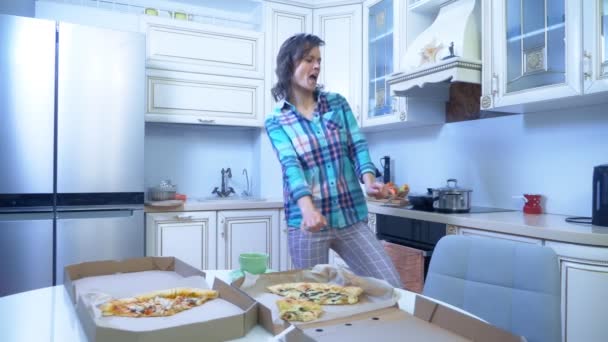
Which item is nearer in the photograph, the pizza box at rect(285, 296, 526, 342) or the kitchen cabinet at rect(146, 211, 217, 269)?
the pizza box at rect(285, 296, 526, 342)

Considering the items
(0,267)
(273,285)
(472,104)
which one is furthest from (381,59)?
(0,267)

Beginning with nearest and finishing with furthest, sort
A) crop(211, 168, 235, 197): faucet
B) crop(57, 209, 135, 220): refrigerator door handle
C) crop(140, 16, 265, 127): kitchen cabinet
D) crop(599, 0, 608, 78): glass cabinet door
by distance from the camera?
1. crop(599, 0, 608, 78): glass cabinet door
2. crop(57, 209, 135, 220): refrigerator door handle
3. crop(140, 16, 265, 127): kitchen cabinet
4. crop(211, 168, 235, 197): faucet

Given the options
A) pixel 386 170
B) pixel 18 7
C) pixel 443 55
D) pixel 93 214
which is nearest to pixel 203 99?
pixel 93 214

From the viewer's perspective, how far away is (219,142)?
335 centimetres

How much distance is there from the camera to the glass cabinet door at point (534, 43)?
1800 millimetres

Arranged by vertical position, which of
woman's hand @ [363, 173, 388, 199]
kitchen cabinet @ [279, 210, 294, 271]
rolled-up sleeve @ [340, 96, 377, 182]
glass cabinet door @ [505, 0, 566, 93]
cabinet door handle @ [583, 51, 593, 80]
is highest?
glass cabinet door @ [505, 0, 566, 93]

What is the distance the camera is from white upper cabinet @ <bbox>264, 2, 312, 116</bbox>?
10.4 ft

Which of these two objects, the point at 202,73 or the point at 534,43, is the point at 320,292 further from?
the point at 202,73

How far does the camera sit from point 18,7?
102 inches

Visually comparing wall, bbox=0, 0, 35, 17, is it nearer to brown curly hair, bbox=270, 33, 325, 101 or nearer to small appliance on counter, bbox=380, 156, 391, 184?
brown curly hair, bbox=270, 33, 325, 101

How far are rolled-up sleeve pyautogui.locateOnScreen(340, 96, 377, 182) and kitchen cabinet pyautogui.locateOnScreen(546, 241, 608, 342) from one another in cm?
76

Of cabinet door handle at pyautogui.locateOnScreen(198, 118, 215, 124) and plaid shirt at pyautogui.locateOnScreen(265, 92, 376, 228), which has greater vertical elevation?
cabinet door handle at pyautogui.locateOnScreen(198, 118, 215, 124)

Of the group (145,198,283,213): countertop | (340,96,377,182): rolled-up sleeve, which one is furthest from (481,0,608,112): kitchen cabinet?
(145,198,283,213): countertop

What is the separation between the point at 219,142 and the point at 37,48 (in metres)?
1.37
